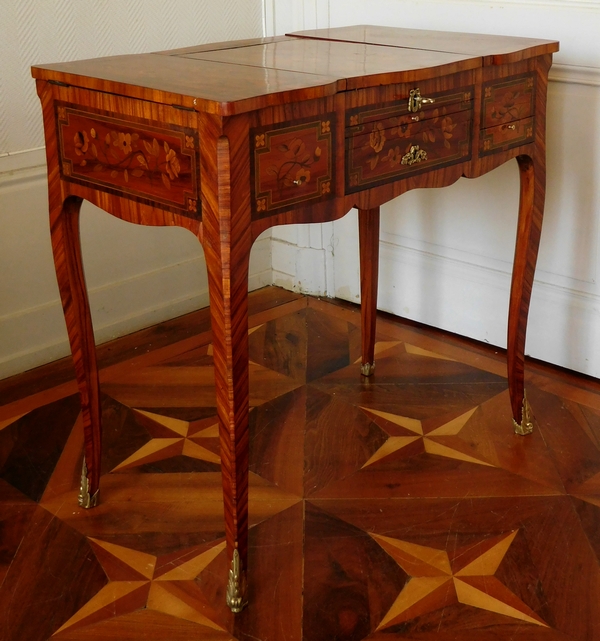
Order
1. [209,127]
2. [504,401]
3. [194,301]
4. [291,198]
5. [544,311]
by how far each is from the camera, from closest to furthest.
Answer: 1. [209,127]
2. [291,198]
3. [504,401]
4. [544,311]
5. [194,301]

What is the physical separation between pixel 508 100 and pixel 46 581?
1.23m

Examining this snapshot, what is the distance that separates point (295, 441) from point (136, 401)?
1.46 ft

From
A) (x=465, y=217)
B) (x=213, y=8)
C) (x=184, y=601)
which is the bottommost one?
(x=184, y=601)

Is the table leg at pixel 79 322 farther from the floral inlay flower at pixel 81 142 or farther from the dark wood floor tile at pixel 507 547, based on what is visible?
the dark wood floor tile at pixel 507 547

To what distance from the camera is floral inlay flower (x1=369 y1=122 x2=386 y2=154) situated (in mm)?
1391

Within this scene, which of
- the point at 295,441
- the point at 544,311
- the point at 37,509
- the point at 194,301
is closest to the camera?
the point at 37,509

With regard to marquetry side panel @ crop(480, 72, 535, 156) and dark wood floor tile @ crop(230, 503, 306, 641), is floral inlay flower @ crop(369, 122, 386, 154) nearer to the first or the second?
marquetry side panel @ crop(480, 72, 535, 156)

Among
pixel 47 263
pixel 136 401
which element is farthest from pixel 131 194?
pixel 47 263

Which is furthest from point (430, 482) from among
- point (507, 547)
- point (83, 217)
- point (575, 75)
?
point (83, 217)

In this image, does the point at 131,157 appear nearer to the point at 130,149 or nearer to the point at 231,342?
the point at 130,149

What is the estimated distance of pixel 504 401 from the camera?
2.07 meters

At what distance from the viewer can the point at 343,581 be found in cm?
145

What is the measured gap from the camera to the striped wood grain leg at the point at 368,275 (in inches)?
80.0

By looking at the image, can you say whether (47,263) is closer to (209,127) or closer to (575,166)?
(209,127)
